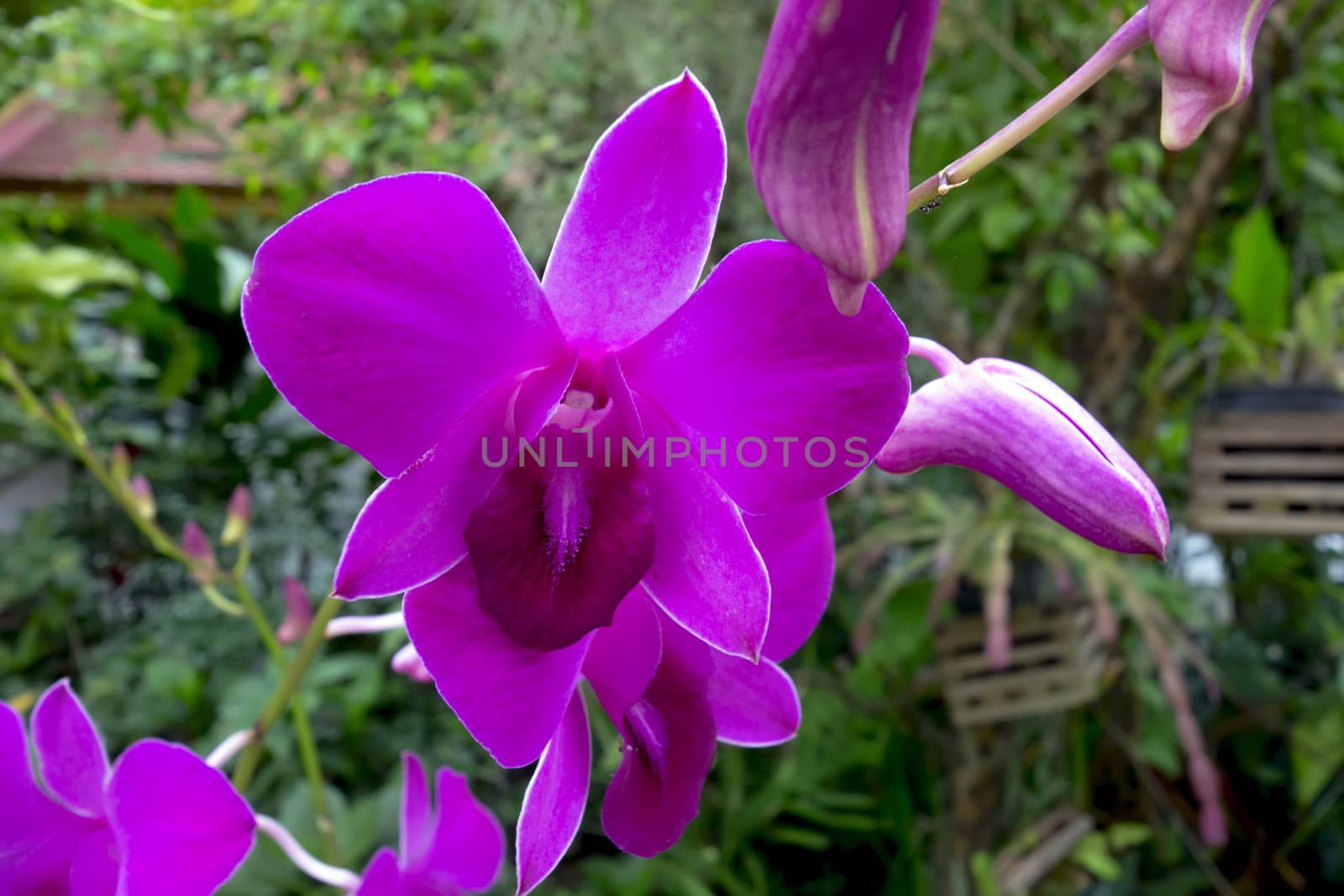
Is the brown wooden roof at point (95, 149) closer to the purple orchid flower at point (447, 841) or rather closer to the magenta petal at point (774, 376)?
the purple orchid flower at point (447, 841)

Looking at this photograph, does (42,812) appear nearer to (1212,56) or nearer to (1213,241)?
(1212,56)

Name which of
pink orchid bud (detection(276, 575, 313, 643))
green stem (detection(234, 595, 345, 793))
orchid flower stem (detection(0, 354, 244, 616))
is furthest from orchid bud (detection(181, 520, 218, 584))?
green stem (detection(234, 595, 345, 793))

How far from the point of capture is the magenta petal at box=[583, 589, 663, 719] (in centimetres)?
32

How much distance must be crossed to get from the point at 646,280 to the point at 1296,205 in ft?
5.88

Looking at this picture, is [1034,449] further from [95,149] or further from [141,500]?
[95,149]

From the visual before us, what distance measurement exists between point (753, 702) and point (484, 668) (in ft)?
0.42

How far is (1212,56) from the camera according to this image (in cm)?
27

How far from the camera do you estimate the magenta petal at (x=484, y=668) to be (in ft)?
0.96

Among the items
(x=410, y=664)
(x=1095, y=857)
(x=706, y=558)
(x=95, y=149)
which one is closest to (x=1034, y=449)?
(x=706, y=558)

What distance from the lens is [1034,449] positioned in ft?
0.89

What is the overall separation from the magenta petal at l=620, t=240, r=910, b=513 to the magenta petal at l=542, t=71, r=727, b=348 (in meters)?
0.02

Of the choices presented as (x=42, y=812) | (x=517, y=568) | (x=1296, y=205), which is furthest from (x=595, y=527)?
(x=1296, y=205)

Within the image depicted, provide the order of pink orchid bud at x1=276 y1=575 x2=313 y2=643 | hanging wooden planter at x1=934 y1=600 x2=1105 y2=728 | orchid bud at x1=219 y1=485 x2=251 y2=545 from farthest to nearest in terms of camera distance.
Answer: hanging wooden planter at x1=934 y1=600 x2=1105 y2=728 < orchid bud at x1=219 y1=485 x2=251 y2=545 < pink orchid bud at x1=276 y1=575 x2=313 y2=643

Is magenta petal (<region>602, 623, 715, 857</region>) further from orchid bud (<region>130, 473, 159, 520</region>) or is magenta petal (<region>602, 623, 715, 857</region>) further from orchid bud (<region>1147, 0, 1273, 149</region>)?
orchid bud (<region>130, 473, 159, 520</region>)
